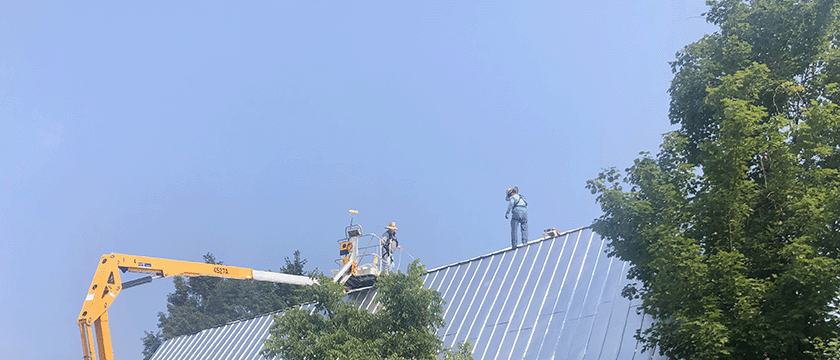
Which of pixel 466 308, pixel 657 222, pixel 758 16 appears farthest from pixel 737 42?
pixel 466 308

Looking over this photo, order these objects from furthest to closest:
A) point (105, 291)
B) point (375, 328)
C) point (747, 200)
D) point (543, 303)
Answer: point (105, 291), point (543, 303), point (375, 328), point (747, 200)

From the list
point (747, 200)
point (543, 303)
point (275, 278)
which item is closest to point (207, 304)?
point (275, 278)

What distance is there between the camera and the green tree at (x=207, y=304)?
62.1 m

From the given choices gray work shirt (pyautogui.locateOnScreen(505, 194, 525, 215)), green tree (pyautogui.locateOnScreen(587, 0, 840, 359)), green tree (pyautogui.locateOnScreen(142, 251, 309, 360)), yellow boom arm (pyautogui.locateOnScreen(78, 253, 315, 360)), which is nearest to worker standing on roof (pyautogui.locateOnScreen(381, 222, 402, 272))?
gray work shirt (pyautogui.locateOnScreen(505, 194, 525, 215))

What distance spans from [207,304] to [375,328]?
172ft

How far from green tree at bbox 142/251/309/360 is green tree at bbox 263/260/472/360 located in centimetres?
4523

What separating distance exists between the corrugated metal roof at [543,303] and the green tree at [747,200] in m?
4.05

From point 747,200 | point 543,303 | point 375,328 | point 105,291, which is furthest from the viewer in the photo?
point 105,291

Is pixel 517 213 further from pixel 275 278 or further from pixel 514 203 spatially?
pixel 275 278

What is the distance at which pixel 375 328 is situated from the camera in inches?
599

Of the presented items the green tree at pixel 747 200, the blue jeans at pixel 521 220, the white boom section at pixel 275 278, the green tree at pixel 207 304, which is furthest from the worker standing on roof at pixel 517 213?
the green tree at pixel 207 304

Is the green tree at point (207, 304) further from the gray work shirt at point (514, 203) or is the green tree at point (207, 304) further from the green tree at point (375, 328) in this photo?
the green tree at point (375, 328)

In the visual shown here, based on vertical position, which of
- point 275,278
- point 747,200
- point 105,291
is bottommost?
point 105,291

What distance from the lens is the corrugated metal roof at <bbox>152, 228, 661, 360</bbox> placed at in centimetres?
1631
